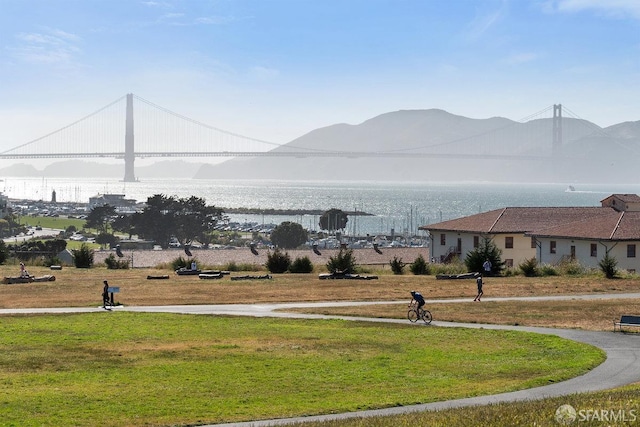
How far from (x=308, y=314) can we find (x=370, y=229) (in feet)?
540

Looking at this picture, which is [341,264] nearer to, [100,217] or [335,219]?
[100,217]

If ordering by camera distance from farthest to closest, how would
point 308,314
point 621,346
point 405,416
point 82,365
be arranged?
1. point 308,314
2. point 621,346
3. point 82,365
4. point 405,416

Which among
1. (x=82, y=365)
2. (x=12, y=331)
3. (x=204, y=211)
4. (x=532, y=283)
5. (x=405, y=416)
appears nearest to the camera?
(x=405, y=416)

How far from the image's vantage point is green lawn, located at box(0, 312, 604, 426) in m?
19.0

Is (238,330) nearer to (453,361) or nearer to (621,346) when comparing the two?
(453,361)

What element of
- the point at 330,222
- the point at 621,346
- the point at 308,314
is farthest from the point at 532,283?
the point at 330,222

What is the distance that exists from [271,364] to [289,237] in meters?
99.3

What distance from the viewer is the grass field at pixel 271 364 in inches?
727

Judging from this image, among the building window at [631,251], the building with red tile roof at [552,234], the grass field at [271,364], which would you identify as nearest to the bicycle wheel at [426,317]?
the grass field at [271,364]

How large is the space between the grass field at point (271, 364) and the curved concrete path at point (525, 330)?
25.5 inches

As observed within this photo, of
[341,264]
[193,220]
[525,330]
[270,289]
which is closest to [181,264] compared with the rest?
[341,264]

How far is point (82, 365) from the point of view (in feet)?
77.7

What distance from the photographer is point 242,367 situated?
23516mm

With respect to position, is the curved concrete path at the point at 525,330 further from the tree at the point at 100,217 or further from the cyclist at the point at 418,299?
the tree at the point at 100,217
